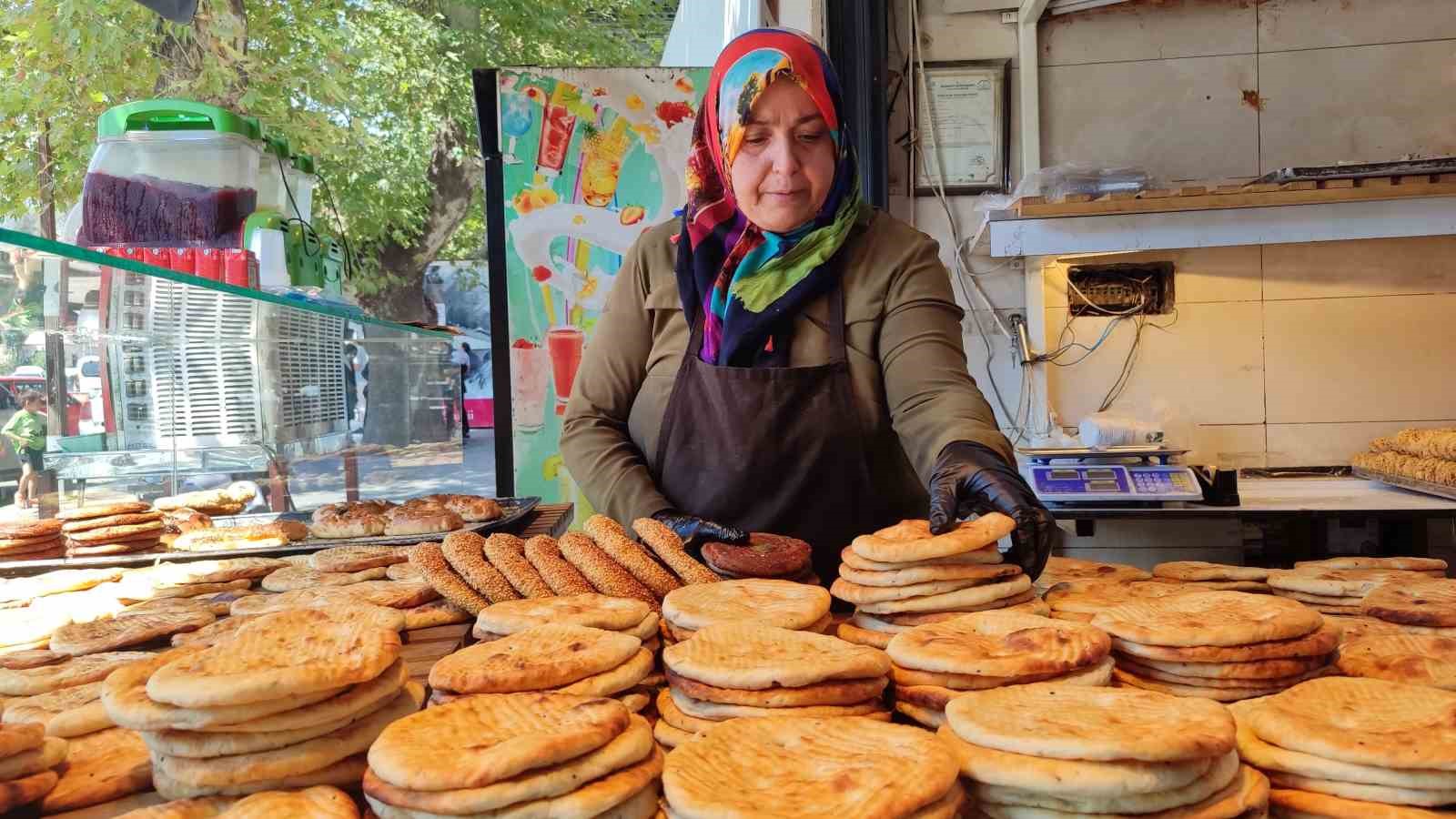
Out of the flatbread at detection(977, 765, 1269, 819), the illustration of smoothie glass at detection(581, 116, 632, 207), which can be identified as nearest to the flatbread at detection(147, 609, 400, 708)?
the flatbread at detection(977, 765, 1269, 819)

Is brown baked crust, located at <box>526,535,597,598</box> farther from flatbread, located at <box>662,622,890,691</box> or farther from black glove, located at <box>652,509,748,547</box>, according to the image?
flatbread, located at <box>662,622,890,691</box>

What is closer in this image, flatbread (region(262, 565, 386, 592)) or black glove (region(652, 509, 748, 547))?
black glove (region(652, 509, 748, 547))

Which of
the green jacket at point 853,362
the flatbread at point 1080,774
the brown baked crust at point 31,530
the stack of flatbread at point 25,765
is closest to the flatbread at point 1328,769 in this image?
the flatbread at point 1080,774

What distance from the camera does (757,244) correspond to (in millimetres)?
2688

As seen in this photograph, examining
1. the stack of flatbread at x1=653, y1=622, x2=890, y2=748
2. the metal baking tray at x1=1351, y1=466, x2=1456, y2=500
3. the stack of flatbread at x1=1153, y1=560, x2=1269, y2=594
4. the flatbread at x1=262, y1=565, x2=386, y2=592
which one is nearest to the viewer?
the stack of flatbread at x1=653, y1=622, x2=890, y2=748

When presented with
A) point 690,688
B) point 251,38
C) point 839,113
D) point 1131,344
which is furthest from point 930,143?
point 251,38

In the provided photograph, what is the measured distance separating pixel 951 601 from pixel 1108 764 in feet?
1.81

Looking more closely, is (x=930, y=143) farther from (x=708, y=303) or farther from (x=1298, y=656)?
(x=1298, y=656)

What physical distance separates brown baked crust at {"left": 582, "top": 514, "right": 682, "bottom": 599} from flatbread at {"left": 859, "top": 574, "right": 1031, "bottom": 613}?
1.34ft

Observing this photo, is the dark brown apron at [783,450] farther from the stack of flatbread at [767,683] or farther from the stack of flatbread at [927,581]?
the stack of flatbread at [767,683]

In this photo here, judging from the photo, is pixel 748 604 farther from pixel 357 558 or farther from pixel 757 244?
pixel 757 244

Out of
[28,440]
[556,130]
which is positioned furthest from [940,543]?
[556,130]

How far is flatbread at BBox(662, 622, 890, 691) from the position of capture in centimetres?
116

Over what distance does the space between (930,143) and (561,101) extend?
194cm
